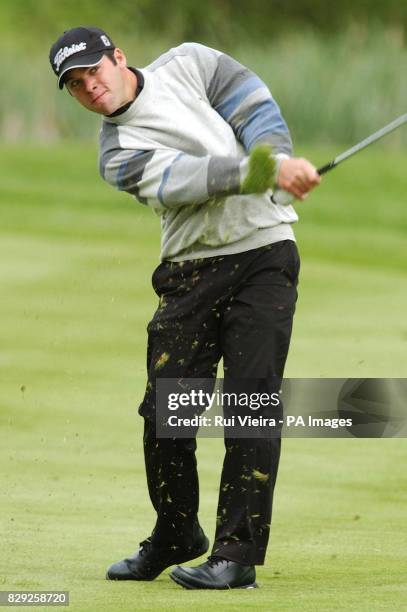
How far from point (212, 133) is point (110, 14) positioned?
31947 millimetres

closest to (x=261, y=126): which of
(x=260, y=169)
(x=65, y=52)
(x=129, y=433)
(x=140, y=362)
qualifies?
(x=260, y=169)

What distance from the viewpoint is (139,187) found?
4.10 metres

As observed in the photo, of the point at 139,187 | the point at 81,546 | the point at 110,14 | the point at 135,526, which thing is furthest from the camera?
the point at 110,14

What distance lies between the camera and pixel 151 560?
4.38 m

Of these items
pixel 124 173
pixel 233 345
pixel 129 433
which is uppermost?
pixel 124 173

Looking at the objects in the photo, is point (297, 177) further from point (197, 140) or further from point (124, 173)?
point (124, 173)

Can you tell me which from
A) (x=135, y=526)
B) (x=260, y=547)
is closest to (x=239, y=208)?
(x=260, y=547)

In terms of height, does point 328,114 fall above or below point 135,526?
above

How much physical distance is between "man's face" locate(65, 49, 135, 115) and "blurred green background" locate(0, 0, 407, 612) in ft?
4.13

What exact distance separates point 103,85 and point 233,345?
2.54 feet

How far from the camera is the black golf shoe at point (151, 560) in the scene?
431 centimetres

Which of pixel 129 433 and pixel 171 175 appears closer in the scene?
pixel 171 175

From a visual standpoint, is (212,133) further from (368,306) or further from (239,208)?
(368,306)

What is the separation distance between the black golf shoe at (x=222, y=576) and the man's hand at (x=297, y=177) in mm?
1028
